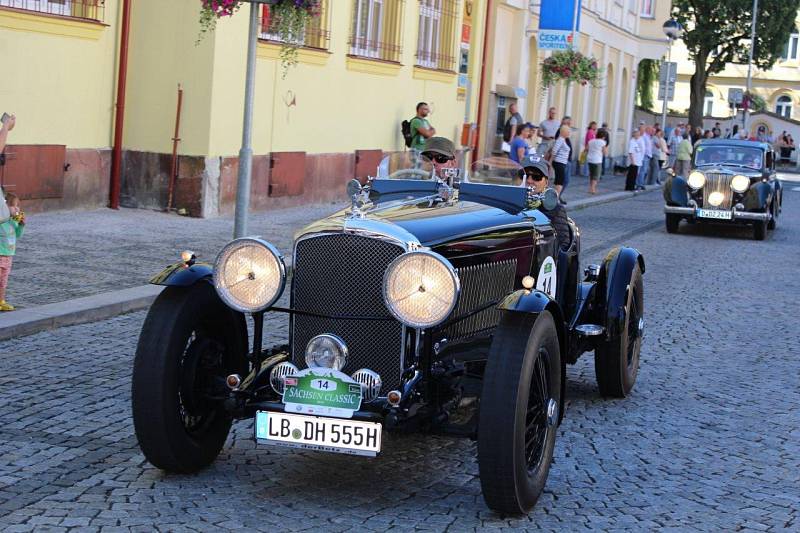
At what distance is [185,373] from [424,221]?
1.28 m

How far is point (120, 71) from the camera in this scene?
15.6 m

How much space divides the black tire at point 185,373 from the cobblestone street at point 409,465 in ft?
0.50

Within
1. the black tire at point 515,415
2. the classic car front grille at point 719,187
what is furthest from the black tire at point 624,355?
the classic car front grille at point 719,187

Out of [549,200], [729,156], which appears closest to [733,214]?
[729,156]

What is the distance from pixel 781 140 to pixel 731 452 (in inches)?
2300

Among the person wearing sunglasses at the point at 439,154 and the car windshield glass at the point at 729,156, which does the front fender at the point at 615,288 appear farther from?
the car windshield glass at the point at 729,156

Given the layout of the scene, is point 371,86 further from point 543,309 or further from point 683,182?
point 543,309

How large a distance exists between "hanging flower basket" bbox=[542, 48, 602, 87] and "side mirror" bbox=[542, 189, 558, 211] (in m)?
23.8

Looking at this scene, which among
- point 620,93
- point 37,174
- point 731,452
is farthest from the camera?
point 620,93

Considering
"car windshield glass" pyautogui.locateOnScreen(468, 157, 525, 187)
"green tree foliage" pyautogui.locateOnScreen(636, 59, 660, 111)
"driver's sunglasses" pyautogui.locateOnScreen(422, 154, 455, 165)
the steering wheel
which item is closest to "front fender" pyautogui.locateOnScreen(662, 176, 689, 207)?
"car windshield glass" pyautogui.locateOnScreen(468, 157, 525, 187)

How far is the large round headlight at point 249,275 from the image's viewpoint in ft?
18.0

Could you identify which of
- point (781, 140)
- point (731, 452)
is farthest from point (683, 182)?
point (781, 140)

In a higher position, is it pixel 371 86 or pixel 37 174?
pixel 371 86

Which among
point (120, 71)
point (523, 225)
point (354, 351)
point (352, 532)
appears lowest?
point (352, 532)
